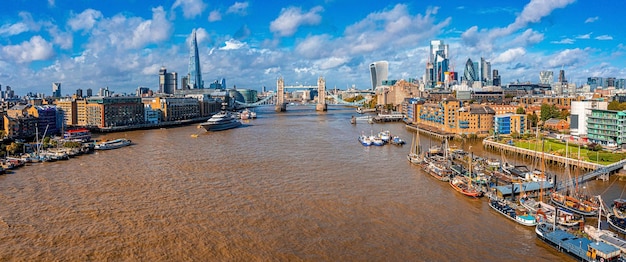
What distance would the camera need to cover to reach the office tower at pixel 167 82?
123m

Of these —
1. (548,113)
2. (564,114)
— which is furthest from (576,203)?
(564,114)

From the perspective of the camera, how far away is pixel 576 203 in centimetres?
1255

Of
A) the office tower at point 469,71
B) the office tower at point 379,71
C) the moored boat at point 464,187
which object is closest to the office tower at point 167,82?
the office tower at point 379,71

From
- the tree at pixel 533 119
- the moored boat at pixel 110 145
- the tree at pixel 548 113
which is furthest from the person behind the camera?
the tree at pixel 548 113

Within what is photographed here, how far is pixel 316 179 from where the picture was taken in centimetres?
1705

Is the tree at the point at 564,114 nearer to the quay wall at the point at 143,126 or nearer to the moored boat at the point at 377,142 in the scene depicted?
the moored boat at the point at 377,142

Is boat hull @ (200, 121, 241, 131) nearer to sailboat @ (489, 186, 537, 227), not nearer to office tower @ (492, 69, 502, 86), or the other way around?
sailboat @ (489, 186, 537, 227)

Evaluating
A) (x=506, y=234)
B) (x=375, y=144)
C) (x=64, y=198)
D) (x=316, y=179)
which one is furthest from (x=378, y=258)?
(x=375, y=144)

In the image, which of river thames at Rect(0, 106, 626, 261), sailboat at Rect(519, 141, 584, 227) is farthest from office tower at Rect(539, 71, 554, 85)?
sailboat at Rect(519, 141, 584, 227)

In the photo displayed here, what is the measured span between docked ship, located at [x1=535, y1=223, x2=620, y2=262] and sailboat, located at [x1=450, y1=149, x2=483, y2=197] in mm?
3273

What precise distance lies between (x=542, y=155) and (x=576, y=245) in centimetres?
758

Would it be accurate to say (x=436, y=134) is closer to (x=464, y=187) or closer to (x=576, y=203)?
(x=464, y=187)

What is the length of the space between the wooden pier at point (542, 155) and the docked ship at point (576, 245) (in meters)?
6.12

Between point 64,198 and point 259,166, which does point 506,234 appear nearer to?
point 259,166
